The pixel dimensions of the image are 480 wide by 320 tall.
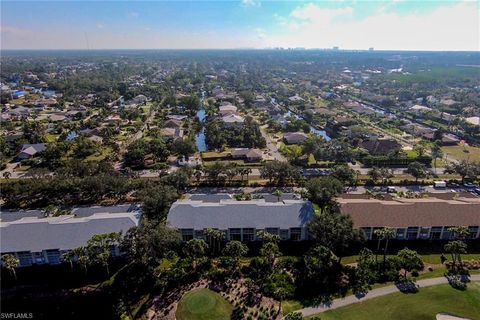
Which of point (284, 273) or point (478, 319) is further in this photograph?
point (284, 273)

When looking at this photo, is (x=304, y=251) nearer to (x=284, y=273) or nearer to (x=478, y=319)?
(x=284, y=273)

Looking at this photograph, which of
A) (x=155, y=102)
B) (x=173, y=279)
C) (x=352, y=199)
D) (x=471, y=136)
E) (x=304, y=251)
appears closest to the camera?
(x=173, y=279)

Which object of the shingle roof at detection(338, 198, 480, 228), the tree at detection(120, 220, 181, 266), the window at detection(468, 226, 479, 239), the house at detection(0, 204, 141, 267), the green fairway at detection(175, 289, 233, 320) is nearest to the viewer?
the green fairway at detection(175, 289, 233, 320)

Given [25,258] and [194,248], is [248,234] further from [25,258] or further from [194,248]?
[25,258]

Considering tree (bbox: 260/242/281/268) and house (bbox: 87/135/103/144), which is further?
house (bbox: 87/135/103/144)

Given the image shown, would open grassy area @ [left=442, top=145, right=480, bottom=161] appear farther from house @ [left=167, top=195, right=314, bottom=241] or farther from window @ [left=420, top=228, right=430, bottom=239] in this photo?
house @ [left=167, top=195, right=314, bottom=241]

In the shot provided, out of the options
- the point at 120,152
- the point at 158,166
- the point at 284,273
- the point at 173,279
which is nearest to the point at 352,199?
the point at 284,273

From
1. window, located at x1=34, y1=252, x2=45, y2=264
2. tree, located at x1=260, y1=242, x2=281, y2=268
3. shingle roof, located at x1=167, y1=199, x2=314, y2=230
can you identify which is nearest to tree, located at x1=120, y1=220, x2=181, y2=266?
shingle roof, located at x1=167, y1=199, x2=314, y2=230
